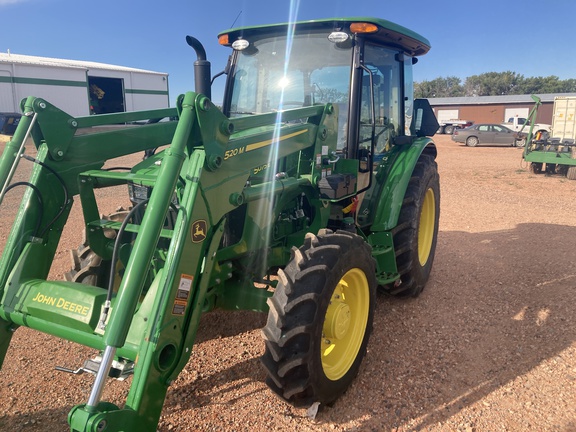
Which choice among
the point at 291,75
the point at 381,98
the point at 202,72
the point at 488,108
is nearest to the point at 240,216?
the point at 202,72

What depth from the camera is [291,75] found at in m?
4.04

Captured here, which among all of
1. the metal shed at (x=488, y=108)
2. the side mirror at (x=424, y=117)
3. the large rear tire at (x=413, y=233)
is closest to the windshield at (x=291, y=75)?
the large rear tire at (x=413, y=233)

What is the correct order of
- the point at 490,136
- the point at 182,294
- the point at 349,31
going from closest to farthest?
the point at 182,294
the point at 349,31
the point at 490,136

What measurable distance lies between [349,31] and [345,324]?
90.0 inches

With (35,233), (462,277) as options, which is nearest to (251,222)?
(35,233)

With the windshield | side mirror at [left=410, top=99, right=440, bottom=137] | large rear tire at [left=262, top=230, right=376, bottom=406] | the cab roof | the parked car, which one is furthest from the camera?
the parked car

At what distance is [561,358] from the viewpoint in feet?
12.0

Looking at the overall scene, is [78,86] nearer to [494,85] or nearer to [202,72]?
[202,72]

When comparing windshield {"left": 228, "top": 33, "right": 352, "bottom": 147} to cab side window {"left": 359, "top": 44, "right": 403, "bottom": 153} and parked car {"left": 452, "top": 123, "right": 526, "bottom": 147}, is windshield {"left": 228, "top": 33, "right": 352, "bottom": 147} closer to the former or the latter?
cab side window {"left": 359, "top": 44, "right": 403, "bottom": 153}

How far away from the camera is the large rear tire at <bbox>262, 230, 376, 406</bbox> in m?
2.65

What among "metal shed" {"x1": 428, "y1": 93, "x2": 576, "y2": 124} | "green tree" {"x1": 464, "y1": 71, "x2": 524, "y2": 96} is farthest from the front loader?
"green tree" {"x1": 464, "y1": 71, "x2": 524, "y2": 96}

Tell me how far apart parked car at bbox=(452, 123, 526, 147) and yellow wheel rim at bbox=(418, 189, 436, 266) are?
2303 cm

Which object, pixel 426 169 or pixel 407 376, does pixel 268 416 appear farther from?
pixel 426 169

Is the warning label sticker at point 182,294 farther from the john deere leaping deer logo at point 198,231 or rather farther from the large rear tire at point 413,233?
the large rear tire at point 413,233
